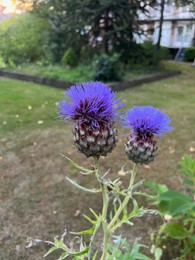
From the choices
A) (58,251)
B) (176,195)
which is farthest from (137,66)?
(176,195)

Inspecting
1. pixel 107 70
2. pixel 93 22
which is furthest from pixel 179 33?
pixel 107 70

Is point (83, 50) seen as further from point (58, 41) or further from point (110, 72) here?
point (110, 72)

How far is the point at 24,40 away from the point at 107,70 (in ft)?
13.7

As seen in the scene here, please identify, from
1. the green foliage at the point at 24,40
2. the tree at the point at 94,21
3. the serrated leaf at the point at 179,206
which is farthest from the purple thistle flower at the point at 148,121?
the green foliage at the point at 24,40

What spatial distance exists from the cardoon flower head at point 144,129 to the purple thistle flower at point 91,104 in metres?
0.07

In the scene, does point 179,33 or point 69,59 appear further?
point 179,33

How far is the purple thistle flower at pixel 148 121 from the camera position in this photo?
3.00 ft

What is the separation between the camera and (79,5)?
343 inches

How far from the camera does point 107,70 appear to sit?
25.7 feet

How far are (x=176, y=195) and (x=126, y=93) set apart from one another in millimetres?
6095

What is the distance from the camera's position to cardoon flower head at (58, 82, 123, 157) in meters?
0.85

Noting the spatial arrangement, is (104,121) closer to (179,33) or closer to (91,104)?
(91,104)

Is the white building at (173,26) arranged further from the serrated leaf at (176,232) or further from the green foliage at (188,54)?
the serrated leaf at (176,232)

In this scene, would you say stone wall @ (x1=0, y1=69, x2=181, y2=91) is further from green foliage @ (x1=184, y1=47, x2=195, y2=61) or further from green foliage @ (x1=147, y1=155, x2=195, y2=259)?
green foliage @ (x1=184, y1=47, x2=195, y2=61)
